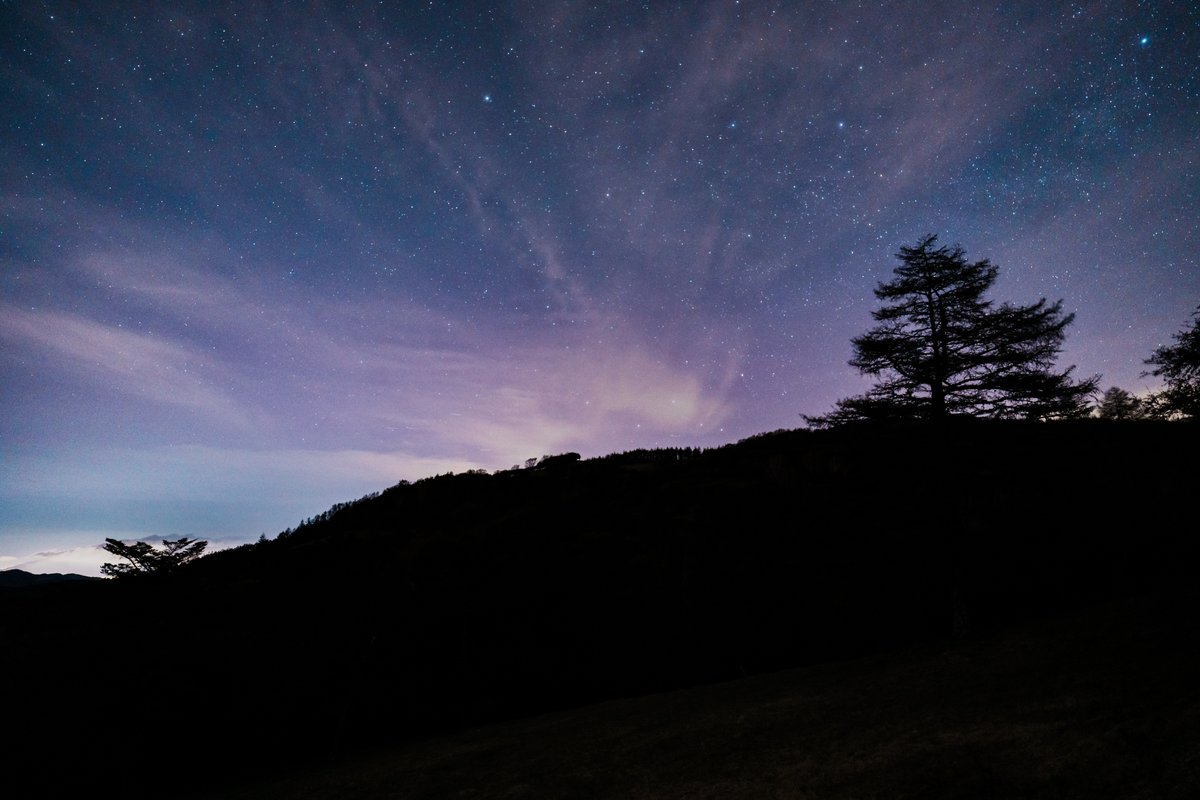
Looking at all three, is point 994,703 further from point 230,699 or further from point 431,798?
point 230,699

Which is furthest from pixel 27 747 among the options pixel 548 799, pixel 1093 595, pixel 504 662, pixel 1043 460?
pixel 1043 460

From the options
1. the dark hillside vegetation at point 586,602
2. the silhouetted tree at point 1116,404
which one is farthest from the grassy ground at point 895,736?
the silhouetted tree at point 1116,404

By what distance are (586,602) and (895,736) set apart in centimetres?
1452

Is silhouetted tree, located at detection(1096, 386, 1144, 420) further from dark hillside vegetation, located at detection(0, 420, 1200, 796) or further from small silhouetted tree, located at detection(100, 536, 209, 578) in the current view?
small silhouetted tree, located at detection(100, 536, 209, 578)

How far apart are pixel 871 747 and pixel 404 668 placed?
55.0 ft

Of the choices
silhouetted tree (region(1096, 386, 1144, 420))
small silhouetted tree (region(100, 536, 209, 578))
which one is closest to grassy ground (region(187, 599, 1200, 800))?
small silhouetted tree (region(100, 536, 209, 578))

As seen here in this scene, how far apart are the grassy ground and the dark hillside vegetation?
2.54 m

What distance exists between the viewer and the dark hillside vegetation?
51.0 feet

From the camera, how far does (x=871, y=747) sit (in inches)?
285

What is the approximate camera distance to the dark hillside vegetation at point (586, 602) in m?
15.6

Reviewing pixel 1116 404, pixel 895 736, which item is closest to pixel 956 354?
pixel 895 736

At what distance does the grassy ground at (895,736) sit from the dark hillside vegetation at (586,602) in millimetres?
2538

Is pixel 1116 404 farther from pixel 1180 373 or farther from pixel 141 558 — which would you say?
pixel 141 558

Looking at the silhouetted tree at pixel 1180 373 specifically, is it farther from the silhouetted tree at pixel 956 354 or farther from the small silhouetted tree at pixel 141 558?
the small silhouetted tree at pixel 141 558
